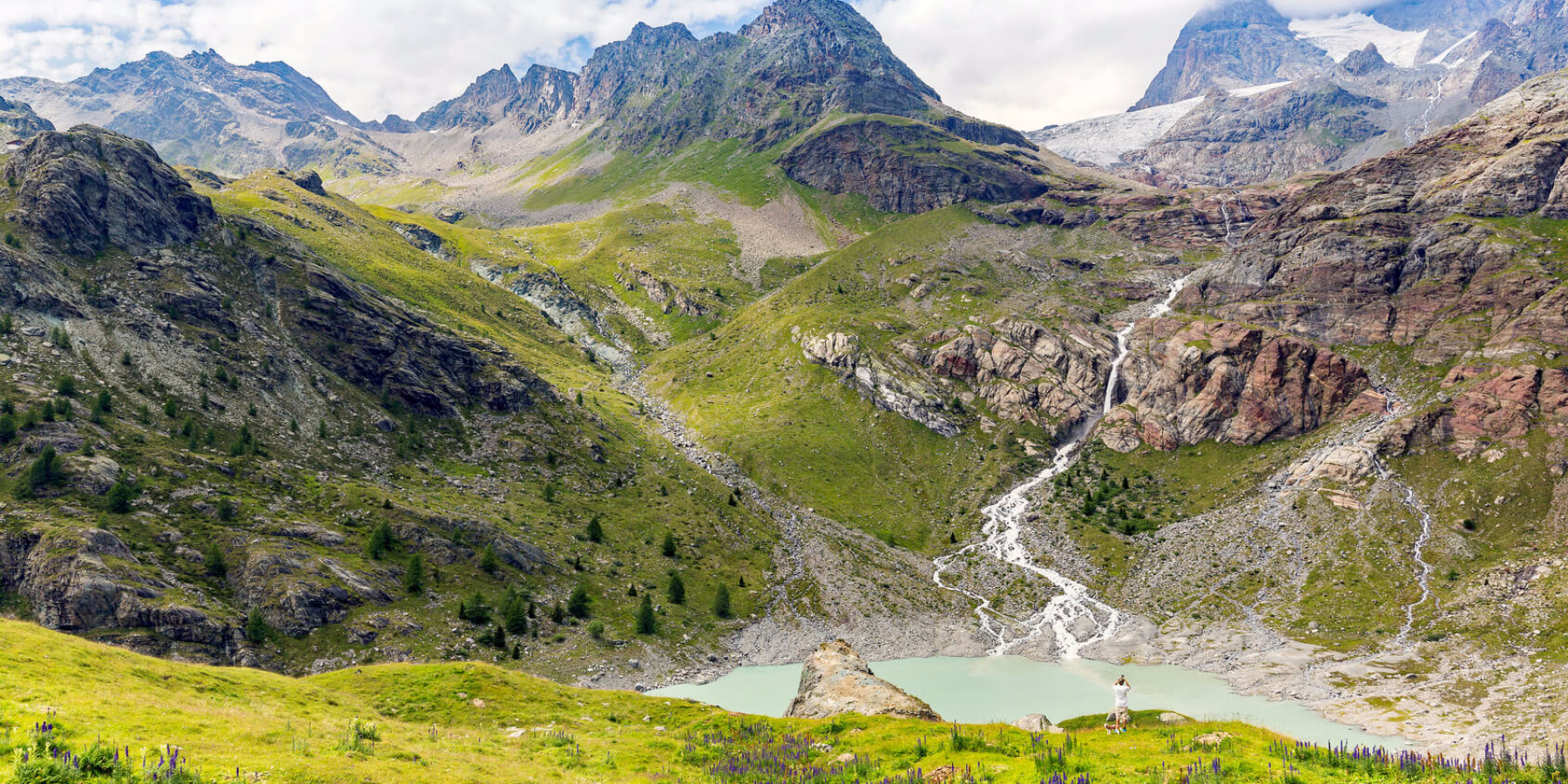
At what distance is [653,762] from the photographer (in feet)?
106

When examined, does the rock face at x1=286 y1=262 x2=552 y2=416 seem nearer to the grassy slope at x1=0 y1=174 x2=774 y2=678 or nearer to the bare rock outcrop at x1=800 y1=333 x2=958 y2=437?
the grassy slope at x1=0 y1=174 x2=774 y2=678

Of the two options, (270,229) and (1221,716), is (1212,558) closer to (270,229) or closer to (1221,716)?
(1221,716)

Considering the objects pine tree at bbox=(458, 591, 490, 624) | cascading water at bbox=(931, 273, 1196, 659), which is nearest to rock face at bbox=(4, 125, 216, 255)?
pine tree at bbox=(458, 591, 490, 624)

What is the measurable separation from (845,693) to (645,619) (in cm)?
4758

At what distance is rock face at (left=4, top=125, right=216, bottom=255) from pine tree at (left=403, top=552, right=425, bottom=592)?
86.0 meters

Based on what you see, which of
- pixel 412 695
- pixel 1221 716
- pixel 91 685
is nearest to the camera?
pixel 91 685

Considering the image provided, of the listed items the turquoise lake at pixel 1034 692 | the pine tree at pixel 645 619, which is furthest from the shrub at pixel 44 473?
the turquoise lake at pixel 1034 692

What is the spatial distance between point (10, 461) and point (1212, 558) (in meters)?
156

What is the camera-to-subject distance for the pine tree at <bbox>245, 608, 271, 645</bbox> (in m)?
66.4

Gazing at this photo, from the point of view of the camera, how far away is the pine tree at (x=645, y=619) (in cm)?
8656

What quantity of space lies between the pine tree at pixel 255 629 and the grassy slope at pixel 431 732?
81.0 feet

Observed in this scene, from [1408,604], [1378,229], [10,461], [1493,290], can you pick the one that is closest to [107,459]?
[10,461]

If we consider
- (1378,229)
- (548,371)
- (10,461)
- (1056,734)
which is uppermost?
(1378,229)

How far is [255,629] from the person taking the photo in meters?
66.6
